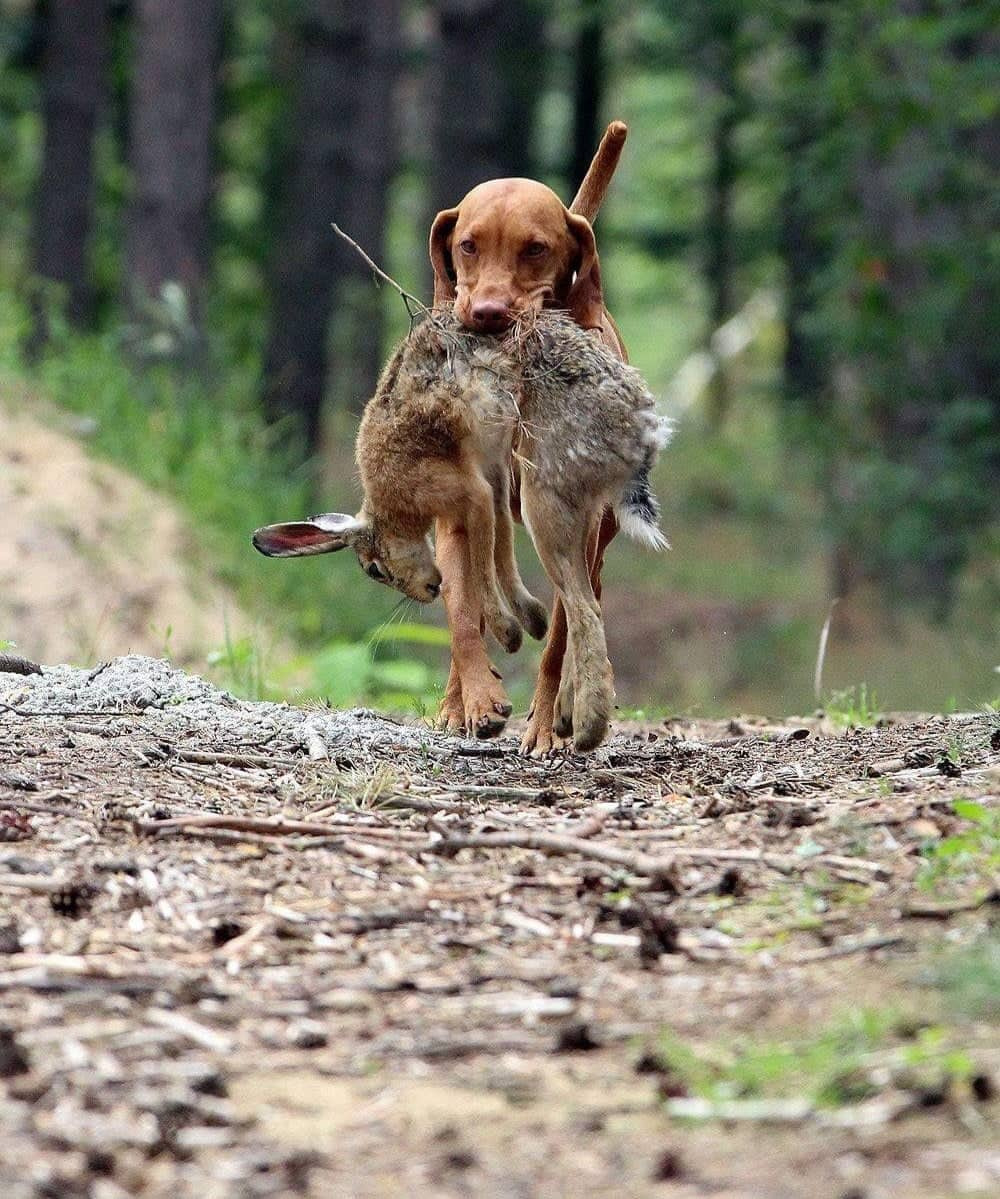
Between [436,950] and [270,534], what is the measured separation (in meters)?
2.61

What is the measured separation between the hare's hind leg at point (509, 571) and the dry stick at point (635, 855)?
7.30 feet

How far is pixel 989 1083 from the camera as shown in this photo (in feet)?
10.1

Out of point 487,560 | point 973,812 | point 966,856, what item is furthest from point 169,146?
point 966,856

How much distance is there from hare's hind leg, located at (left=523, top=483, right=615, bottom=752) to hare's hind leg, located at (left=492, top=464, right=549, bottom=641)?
1.67 ft

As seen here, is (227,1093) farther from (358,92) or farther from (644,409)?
(358,92)

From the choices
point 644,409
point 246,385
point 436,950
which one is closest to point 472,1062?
point 436,950

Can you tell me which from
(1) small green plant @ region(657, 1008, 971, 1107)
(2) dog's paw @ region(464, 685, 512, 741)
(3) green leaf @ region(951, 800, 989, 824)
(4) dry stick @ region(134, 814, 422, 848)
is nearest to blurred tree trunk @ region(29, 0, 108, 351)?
(2) dog's paw @ region(464, 685, 512, 741)

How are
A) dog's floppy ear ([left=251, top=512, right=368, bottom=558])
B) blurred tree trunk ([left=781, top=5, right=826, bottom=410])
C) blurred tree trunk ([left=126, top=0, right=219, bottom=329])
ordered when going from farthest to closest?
blurred tree trunk ([left=781, top=5, right=826, bottom=410]) → blurred tree trunk ([left=126, top=0, right=219, bottom=329]) → dog's floppy ear ([left=251, top=512, right=368, bottom=558])

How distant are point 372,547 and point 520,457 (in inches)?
32.2

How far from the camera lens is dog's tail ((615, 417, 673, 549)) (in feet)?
20.2

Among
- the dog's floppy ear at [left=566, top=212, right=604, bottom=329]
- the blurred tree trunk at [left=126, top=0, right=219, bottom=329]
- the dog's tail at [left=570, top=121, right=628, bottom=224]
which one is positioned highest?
the blurred tree trunk at [left=126, top=0, right=219, bottom=329]

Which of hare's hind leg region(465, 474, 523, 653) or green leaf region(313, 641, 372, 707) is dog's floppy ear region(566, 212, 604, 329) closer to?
hare's hind leg region(465, 474, 523, 653)

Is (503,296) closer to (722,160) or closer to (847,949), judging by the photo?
(847,949)

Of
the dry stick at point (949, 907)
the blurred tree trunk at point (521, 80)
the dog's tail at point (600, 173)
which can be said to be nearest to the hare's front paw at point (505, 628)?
the dog's tail at point (600, 173)
